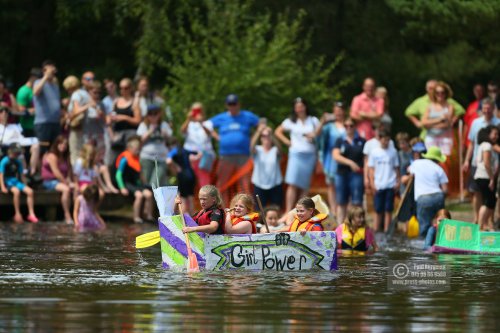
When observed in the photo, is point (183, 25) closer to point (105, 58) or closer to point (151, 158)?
point (105, 58)

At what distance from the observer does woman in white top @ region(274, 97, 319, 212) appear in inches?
1162

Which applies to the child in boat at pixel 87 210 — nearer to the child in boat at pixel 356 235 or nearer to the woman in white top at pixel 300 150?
the woman in white top at pixel 300 150

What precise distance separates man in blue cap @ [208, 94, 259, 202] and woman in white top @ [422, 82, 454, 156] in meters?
3.15

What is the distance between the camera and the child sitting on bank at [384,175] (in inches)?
1101

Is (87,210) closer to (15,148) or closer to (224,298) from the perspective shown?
(15,148)

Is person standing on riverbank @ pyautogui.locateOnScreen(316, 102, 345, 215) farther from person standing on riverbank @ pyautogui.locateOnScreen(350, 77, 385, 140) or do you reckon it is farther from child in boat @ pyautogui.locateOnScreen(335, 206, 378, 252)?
child in boat @ pyautogui.locateOnScreen(335, 206, 378, 252)

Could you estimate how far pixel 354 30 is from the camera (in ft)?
127

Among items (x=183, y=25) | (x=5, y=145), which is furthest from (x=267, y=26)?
(x=5, y=145)

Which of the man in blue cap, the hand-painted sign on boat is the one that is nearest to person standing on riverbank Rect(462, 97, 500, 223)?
the man in blue cap

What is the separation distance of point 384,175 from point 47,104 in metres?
6.31

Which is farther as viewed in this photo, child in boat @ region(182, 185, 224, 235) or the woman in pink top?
the woman in pink top

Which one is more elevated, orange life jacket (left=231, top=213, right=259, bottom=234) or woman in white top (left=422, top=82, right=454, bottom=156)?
woman in white top (left=422, top=82, right=454, bottom=156)

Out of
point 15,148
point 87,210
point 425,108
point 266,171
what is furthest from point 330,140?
point 15,148

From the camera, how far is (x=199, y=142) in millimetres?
30781
